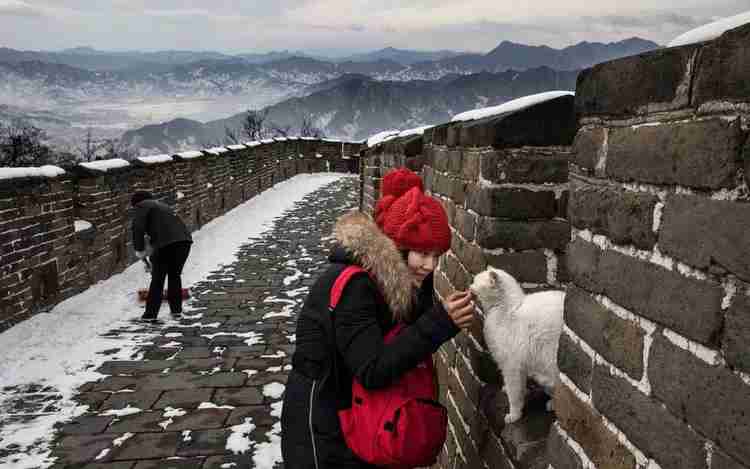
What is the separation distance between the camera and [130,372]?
17.8 feet

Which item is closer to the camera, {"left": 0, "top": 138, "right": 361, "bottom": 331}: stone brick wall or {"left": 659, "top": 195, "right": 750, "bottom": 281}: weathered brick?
{"left": 659, "top": 195, "right": 750, "bottom": 281}: weathered brick

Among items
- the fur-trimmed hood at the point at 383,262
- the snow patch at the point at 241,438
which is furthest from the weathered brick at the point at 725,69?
the snow patch at the point at 241,438

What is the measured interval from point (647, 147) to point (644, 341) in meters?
0.40

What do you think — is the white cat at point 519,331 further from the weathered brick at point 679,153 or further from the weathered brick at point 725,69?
the weathered brick at point 725,69

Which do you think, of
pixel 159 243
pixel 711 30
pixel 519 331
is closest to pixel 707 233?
pixel 711 30

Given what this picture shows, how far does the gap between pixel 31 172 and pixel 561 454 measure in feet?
24.8

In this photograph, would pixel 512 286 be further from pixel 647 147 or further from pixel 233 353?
pixel 233 353

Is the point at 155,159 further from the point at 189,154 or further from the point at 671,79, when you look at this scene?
the point at 671,79

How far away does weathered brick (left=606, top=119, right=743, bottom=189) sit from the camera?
34.5 inches

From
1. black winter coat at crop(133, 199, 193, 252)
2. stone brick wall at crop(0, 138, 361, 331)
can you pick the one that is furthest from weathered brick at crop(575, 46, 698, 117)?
stone brick wall at crop(0, 138, 361, 331)

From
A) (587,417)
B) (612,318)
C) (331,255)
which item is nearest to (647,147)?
(612,318)

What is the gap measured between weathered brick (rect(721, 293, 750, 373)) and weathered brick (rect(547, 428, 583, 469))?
61cm

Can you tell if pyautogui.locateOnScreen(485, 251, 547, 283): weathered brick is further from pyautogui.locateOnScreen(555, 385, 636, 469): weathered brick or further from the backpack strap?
pyautogui.locateOnScreen(555, 385, 636, 469): weathered brick

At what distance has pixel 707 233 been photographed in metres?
0.91
